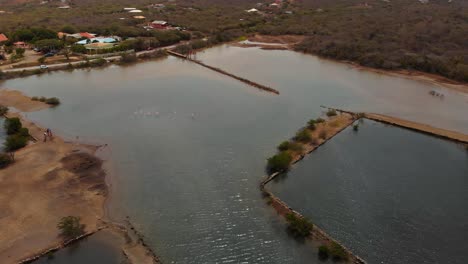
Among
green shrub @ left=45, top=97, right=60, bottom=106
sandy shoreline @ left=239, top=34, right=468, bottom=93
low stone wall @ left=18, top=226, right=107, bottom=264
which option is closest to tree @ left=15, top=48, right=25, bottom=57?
green shrub @ left=45, top=97, right=60, bottom=106

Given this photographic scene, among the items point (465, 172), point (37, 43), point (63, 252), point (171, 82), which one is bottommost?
point (63, 252)

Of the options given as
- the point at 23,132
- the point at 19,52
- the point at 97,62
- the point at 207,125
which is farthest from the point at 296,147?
the point at 19,52

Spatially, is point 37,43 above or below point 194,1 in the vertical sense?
below

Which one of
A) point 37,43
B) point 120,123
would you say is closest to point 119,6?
point 37,43

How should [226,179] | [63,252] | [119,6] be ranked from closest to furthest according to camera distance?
[63,252]
[226,179]
[119,6]

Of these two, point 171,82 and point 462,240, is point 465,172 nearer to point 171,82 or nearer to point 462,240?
point 462,240

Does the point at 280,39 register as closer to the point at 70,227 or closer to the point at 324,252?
the point at 324,252

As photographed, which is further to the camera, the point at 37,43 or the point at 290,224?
the point at 37,43

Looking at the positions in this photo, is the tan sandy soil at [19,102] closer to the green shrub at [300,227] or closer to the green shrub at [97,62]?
the green shrub at [97,62]

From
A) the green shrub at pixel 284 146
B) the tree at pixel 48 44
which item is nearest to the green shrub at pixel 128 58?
the tree at pixel 48 44
